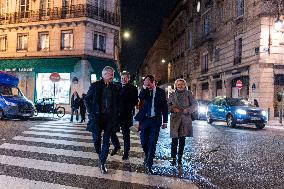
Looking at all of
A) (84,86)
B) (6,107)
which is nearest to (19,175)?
(6,107)

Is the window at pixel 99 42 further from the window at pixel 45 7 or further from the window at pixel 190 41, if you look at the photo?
the window at pixel 190 41

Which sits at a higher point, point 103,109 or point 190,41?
point 190,41

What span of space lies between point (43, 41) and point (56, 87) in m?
4.36

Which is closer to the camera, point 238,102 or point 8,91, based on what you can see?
point 8,91

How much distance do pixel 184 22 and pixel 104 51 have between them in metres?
20.4

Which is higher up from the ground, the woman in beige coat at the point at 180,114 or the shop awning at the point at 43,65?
the shop awning at the point at 43,65

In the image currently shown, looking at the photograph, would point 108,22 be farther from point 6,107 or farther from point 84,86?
point 6,107

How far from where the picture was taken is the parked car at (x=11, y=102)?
716 inches

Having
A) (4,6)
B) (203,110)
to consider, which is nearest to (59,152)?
(203,110)

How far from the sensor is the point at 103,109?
6.28m

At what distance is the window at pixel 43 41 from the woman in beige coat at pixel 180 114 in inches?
1044

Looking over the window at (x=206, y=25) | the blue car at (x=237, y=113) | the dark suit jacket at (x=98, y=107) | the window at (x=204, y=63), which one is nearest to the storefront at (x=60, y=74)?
the window at (x=204, y=63)

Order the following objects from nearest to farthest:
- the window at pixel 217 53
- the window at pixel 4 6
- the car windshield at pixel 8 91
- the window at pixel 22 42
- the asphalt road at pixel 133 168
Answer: the asphalt road at pixel 133 168, the car windshield at pixel 8 91, the window at pixel 22 42, the window at pixel 4 6, the window at pixel 217 53

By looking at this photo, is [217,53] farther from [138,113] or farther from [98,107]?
[98,107]
